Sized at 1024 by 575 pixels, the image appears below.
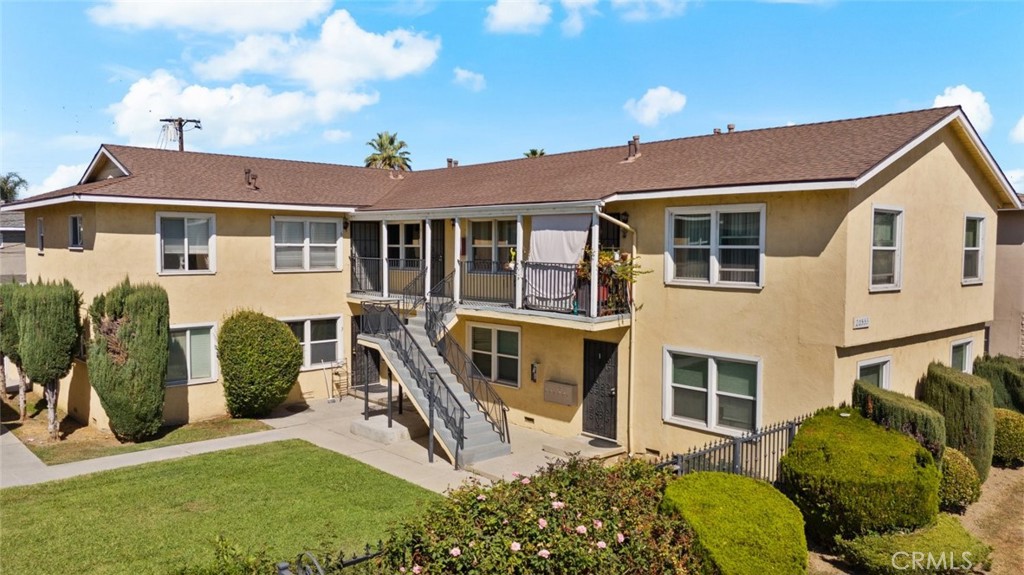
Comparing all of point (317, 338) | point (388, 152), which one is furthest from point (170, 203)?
point (388, 152)

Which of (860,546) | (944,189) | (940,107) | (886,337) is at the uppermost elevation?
(940,107)

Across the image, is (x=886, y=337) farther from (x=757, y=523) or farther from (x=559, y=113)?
(x=559, y=113)

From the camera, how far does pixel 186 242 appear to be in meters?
17.4

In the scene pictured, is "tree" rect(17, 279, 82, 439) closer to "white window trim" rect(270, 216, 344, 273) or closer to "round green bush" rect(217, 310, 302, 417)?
"round green bush" rect(217, 310, 302, 417)

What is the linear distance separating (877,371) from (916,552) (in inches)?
211

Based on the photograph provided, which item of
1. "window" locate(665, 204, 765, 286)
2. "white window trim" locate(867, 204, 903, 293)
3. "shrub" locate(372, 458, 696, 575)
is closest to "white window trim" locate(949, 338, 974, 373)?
"white window trim" locate(867, 204, 903, 293)

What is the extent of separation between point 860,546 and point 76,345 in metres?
17.1

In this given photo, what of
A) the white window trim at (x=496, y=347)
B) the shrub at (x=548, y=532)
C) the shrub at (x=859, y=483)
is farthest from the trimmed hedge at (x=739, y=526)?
the white window trim at (x=496, y=347)

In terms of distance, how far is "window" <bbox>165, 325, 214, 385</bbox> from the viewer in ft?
56.3

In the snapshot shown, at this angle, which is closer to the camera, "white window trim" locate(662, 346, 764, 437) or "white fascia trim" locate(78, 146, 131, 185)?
"white window trim" locate(662, 346, 764, 437)

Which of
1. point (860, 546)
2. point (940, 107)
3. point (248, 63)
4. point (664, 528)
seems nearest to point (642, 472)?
point (664, 528)

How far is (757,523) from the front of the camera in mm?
7609

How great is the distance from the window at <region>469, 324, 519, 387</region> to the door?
2.23 metres

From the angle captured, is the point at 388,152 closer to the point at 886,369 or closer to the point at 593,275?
the point at 593,275
